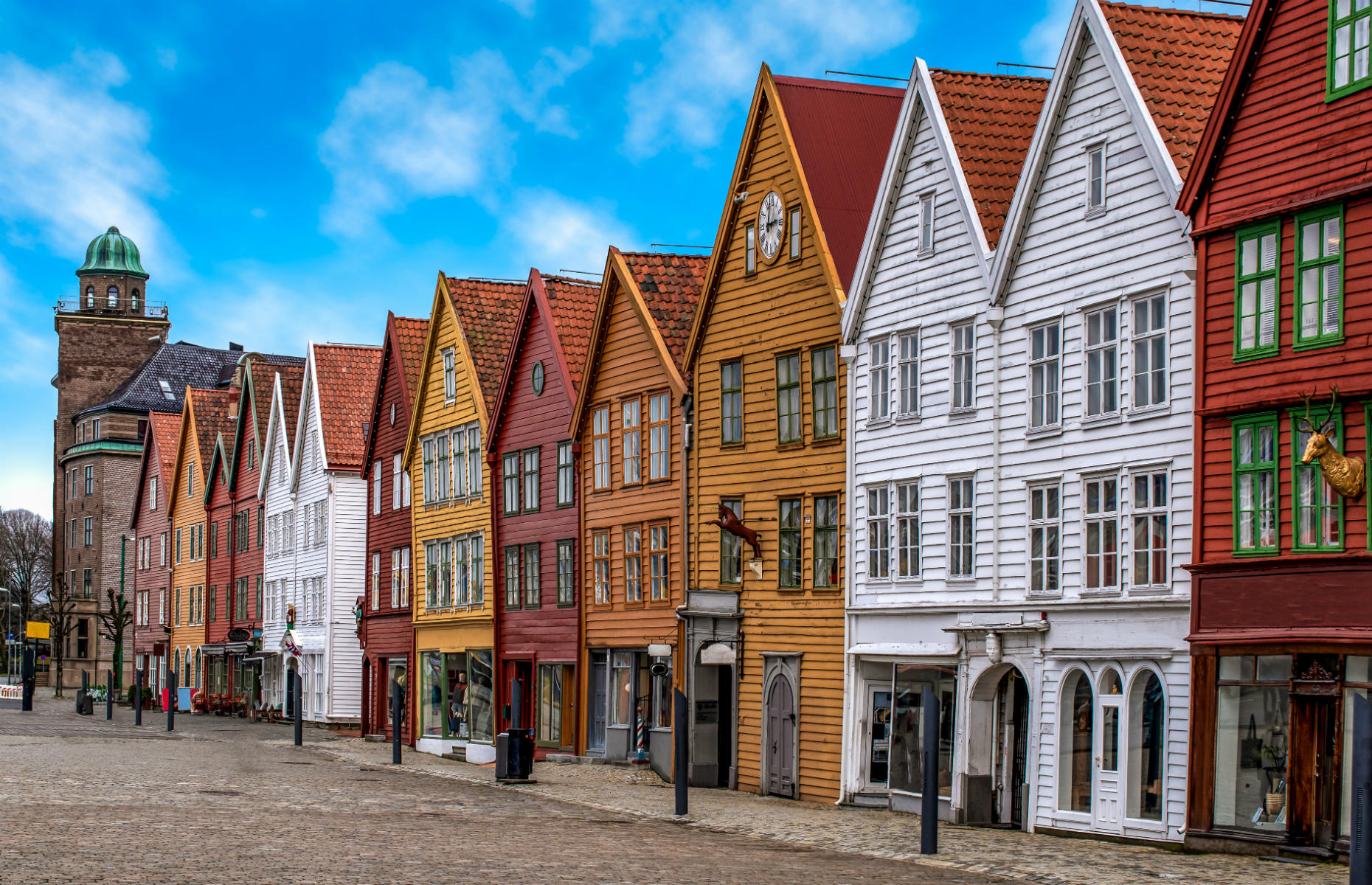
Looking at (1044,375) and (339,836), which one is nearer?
(339,836)

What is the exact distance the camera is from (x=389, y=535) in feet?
188

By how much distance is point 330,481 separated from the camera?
6191 cm

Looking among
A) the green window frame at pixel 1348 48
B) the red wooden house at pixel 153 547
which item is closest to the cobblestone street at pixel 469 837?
the green window frame at pixel 1348 48

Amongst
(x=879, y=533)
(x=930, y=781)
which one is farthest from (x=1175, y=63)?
(x=930, y=781)

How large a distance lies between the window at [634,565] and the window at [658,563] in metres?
0.49

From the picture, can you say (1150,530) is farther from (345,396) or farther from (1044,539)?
(345,396)

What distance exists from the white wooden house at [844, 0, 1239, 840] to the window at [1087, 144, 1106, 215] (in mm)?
44

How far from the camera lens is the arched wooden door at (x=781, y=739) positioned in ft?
110

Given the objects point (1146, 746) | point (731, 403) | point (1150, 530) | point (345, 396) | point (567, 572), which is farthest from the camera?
point (345, 396)

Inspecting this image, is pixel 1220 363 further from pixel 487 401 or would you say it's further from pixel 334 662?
pixel 334 662

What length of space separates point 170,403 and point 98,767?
8078 centimetres

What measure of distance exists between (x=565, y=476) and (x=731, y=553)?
903 cm

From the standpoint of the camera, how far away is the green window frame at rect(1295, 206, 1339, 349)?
21891 mm

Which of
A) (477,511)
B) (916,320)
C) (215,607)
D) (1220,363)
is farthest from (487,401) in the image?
(215,607)
